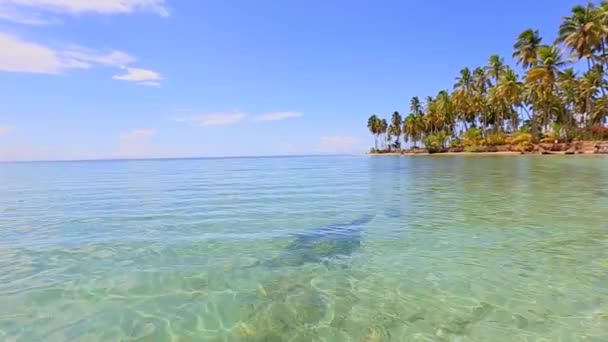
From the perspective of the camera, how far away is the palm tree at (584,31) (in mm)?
41656

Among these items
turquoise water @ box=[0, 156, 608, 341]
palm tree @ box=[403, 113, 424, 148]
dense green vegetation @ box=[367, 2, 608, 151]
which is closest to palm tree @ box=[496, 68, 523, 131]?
dense green vegetation @ box=[367, 2, 608, 151]

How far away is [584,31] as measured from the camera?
1674 inches

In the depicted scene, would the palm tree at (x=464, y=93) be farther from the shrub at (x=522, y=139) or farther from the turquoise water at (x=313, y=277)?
the turquoise water at (x=313, y=277)

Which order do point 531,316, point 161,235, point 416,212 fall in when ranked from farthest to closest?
point 416,212 < point 161,235 < point 531,316

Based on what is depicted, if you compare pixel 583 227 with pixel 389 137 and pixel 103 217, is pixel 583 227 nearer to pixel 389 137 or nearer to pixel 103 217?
pixel 103 217

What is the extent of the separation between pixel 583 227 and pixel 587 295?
4.34 meters

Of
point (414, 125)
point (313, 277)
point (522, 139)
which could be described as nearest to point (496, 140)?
point (522, 139)

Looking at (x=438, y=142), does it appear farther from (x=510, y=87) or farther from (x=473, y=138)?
(x=510, y=87)

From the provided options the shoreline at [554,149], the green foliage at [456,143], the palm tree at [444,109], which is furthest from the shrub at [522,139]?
the palm tree at [444,109]

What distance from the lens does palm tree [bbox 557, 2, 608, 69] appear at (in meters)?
41.7

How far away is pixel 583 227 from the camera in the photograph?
7.70 meters

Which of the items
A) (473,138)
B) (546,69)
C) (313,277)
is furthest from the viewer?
(473,138)

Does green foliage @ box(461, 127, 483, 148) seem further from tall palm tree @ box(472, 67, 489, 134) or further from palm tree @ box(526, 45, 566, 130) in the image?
palm tree @ box(526, 45, 566, 130)

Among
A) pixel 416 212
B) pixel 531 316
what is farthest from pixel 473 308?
pixel 416 212
